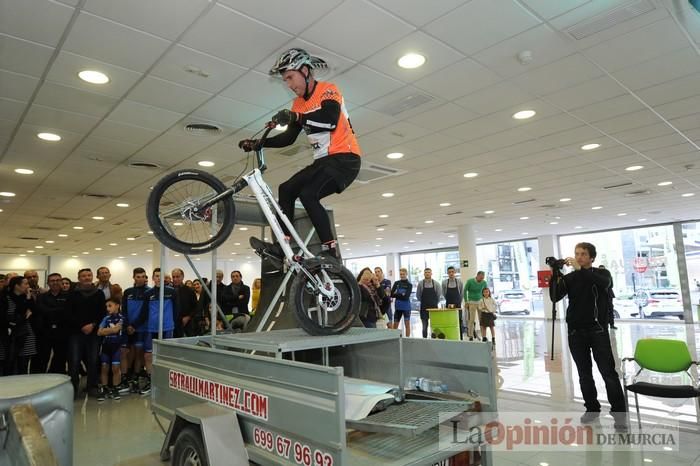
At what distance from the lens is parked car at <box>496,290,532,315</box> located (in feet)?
62.3

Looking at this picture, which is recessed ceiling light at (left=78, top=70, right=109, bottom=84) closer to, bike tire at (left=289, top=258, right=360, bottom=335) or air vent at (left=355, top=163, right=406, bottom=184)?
bike tire at (left=289, top=258, right=360, bottom=335)

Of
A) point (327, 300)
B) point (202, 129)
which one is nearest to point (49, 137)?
point (202, 129)

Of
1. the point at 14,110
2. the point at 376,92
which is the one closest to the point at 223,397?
the point at 376,92

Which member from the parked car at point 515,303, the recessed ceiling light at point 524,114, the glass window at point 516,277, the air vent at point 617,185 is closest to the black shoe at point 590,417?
the recessed ceiling light at point 524,114

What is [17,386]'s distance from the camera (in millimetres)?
1283

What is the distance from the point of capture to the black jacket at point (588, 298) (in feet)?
12.7

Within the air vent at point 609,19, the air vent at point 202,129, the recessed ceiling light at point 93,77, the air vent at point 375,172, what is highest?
the recessed ceiling light at point 93,77

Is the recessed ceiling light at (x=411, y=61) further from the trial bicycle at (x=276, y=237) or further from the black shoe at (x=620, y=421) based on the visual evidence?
the black shoe at (x=620, y=421)

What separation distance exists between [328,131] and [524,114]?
3.57 meters

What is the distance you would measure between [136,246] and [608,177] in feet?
55.2

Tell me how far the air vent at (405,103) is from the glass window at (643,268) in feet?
42.2

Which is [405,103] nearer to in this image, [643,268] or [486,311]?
[486,311]

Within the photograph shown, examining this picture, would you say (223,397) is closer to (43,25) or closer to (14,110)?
(43,25)

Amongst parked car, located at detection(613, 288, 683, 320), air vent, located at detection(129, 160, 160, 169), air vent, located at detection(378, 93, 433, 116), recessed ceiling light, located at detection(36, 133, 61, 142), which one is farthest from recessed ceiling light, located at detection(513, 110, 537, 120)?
parked car, located at detection(613, 288, 683, 320)
